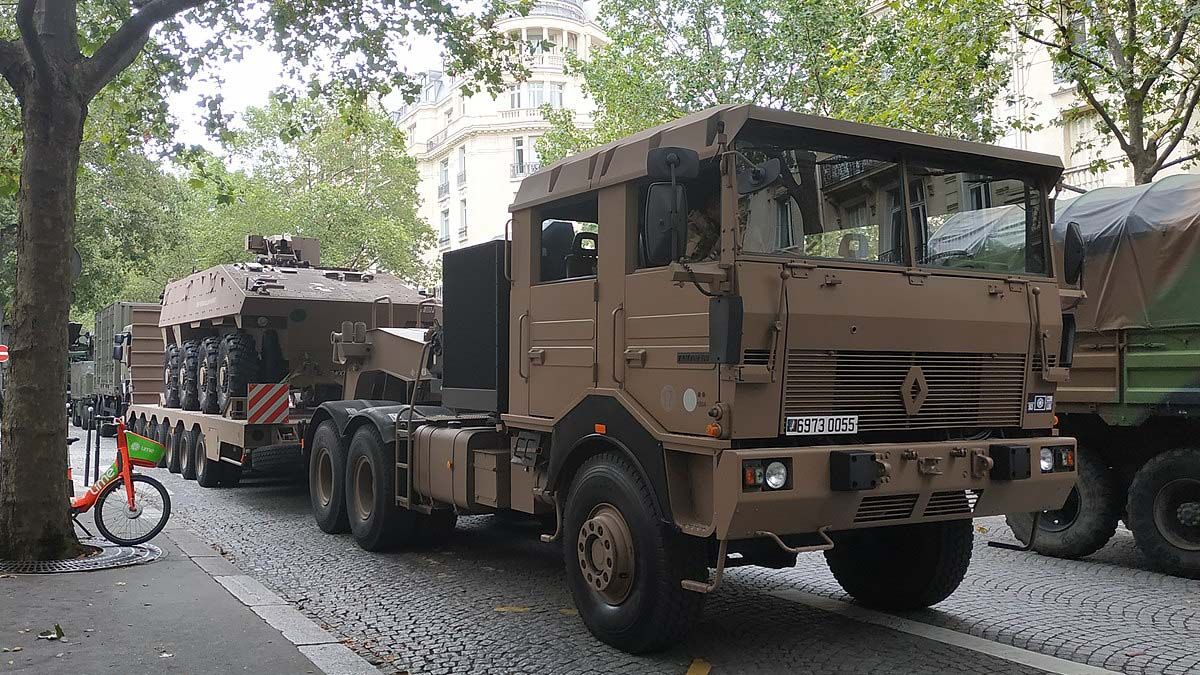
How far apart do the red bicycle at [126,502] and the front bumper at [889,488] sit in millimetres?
5917

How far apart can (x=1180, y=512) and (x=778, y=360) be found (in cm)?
457

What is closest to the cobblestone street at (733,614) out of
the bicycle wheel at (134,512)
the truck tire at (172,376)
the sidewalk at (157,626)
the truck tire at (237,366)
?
the sidewalk at (157,626)

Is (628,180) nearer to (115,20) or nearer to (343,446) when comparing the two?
(343,446)

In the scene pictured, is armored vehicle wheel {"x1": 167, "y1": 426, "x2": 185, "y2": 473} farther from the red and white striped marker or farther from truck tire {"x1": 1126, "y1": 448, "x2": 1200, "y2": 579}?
truck tire {"x1": 1126, "y1": 448, "x2": 1200, "y2": 579}

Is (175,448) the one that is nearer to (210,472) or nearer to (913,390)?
(210,472)

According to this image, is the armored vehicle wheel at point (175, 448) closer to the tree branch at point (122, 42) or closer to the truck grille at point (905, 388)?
the tree branch at point (122, 42)

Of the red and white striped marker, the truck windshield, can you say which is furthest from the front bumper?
the red and white striped marker

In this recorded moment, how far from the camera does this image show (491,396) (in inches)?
312

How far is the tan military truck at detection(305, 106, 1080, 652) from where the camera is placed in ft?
17.6

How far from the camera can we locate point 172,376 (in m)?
15.9

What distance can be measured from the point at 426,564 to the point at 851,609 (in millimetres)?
3529

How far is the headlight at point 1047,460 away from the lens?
6176mm

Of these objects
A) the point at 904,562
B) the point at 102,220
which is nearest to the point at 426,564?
the point at 904,562

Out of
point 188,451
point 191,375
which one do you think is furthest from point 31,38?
point 188,451
